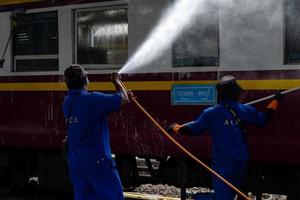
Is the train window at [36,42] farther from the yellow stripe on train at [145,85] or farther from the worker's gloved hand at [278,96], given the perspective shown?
the worker's gloved hand at [278,96]

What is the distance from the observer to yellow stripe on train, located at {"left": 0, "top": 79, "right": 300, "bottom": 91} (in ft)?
18.5

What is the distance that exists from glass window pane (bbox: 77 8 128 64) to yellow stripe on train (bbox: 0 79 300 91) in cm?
32

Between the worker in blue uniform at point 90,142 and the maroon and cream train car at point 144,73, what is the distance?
4.65 feet

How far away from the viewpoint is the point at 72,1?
7074 millimetres

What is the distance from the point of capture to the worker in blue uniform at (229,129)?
506cm

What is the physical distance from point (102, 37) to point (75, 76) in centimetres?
194

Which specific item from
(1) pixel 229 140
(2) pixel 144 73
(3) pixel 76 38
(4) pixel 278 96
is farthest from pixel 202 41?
(3) pixel 76 38

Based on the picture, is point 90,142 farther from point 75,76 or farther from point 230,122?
point 230,122

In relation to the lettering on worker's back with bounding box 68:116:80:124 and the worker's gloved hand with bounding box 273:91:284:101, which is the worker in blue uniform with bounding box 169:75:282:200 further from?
the lettering on worker's back with bounding box 68:116:80:124

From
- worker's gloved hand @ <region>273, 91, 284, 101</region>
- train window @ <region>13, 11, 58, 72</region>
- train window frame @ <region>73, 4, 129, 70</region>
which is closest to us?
worker's gloved hand @ <region>273, 91, 284, 101</region>

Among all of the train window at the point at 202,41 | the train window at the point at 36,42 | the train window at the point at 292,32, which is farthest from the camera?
the train window at the point at 36,42

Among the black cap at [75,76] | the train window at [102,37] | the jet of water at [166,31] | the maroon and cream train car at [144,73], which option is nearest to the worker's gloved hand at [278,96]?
the maroon and cream train car at [144,73]

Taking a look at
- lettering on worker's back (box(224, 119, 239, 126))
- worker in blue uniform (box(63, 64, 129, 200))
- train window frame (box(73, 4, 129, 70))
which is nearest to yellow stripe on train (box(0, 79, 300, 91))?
train window frame (box(73, 4, 129, 70))

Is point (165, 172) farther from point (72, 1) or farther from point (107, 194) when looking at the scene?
point (72, 1)
